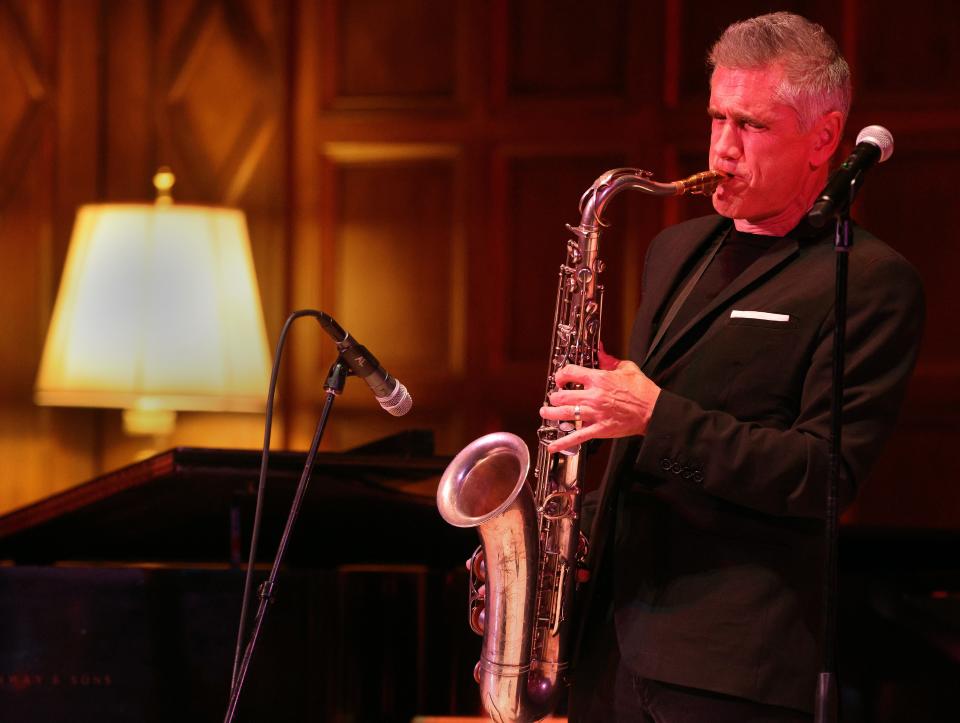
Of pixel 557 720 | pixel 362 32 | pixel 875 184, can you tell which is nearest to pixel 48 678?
pixel 557 720

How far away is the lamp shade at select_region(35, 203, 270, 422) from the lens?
10.8ft

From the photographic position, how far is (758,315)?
5.75ft

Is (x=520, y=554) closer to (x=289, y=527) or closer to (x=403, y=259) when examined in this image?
(x=289, y=527)

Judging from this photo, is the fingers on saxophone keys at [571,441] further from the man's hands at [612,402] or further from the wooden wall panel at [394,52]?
the wooden wall panel at [394,52]

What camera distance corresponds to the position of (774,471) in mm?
1632

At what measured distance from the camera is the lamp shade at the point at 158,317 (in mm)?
3307

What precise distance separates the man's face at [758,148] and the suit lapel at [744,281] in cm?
7

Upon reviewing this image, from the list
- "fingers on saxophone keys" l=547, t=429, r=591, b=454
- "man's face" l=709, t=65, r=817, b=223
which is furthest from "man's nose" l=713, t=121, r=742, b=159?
"fingers on saxophone keys" l=547, t=429, r=591, b=454

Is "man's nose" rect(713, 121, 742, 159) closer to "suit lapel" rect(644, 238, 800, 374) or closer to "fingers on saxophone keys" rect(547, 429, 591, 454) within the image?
"suit lapel" rect(644, 238, 800, 374)

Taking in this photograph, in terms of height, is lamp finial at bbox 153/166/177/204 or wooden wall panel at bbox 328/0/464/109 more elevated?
wooden wall panel at bbox 328/0/464/109

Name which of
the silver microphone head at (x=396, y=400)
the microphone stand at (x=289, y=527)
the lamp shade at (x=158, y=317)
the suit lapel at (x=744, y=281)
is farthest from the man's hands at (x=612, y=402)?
the lamp shade at (x=158, y=317)

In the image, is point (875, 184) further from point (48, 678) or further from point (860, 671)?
point (48, 678)

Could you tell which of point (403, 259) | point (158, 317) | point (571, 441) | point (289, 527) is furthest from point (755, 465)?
point (403, 259)

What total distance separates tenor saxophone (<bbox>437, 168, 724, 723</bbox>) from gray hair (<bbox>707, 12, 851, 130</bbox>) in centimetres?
21
